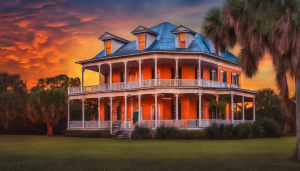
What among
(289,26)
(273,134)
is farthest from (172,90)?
(289,26)

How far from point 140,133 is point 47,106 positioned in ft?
49.6

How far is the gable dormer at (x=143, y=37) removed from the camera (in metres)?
35.4

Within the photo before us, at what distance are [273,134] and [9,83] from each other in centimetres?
4008

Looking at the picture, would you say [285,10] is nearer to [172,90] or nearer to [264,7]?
[264,7]

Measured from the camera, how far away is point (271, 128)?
31.9 metres

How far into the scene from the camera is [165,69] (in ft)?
119

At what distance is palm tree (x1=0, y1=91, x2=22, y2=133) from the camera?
4253 cm

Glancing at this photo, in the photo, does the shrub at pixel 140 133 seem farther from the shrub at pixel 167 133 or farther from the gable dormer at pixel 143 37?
the gable dormer at pixel 143 37

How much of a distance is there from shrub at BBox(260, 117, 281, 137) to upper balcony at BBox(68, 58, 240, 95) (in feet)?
15.1

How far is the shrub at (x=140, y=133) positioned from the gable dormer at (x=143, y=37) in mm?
9099

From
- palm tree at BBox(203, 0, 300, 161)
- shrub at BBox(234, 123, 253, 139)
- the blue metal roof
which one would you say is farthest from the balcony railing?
palm tree at BBox(203, 0, 300, 161)

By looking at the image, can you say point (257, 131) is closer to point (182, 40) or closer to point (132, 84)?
point (182, 40)

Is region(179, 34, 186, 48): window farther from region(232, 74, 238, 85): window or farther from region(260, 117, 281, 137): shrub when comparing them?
region(260, 117, 281, 137): shrub

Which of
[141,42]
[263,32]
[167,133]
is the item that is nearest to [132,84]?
[141,42]
